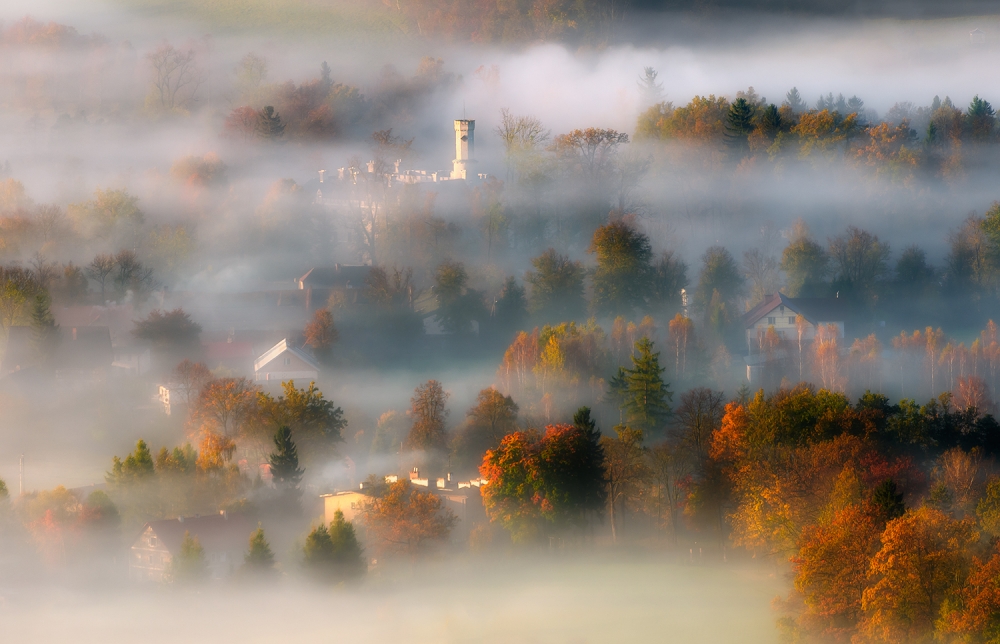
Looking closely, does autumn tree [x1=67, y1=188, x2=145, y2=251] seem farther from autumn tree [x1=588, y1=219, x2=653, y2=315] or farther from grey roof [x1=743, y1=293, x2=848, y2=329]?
grey roof [x1=743, y1=293, x2=848, y2=329]

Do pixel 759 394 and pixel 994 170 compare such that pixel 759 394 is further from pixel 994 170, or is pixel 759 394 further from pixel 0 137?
pixel 0 137

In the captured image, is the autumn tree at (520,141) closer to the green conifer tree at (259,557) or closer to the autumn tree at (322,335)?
the autumn tree at (322,335)

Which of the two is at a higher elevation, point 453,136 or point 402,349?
point 453,136

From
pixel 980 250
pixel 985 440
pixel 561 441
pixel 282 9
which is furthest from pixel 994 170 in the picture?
pixel 282 9

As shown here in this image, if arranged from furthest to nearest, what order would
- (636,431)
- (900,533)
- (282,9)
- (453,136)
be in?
(282,9) → (453,136) → (636,431) → (900,533)

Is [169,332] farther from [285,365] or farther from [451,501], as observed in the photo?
[451,501]

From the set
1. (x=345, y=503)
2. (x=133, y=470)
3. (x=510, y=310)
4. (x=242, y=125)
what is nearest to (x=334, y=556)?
(x=345, y=503)
